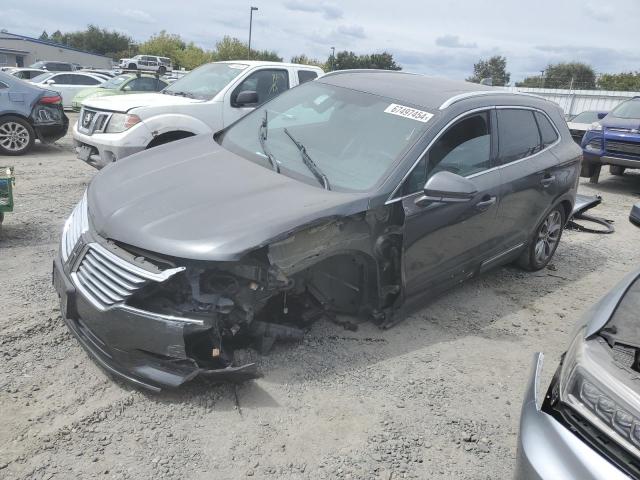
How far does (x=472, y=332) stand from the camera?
3.94 m

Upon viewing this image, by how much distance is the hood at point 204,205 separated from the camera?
271 centimetres

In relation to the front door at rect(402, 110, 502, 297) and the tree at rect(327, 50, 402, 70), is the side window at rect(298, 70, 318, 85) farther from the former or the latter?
the tree at rect(327, 50, 402, 70)

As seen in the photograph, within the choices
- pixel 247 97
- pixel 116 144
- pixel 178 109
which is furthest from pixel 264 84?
pixel 116 144

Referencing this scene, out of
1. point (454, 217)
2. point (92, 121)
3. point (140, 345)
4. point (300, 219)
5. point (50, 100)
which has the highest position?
point (50, 100)

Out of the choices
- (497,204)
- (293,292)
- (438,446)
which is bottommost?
(438,446)

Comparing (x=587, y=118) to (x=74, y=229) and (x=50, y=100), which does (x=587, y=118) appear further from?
(x=74, y=229)

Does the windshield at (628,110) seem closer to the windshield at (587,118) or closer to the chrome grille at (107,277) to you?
the windshield at (587,118)

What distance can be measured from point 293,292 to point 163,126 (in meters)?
4.07

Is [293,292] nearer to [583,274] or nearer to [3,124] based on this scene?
[583,274]

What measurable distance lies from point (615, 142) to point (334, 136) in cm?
855

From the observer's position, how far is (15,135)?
31.0 ft

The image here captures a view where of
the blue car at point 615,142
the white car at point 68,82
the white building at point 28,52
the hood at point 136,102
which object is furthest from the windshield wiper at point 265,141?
the white building at point 28,52

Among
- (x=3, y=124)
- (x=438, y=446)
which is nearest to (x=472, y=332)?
(x=438, y=446)

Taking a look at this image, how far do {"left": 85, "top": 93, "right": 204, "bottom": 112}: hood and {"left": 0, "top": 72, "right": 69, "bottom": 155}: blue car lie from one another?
2.91 metres
